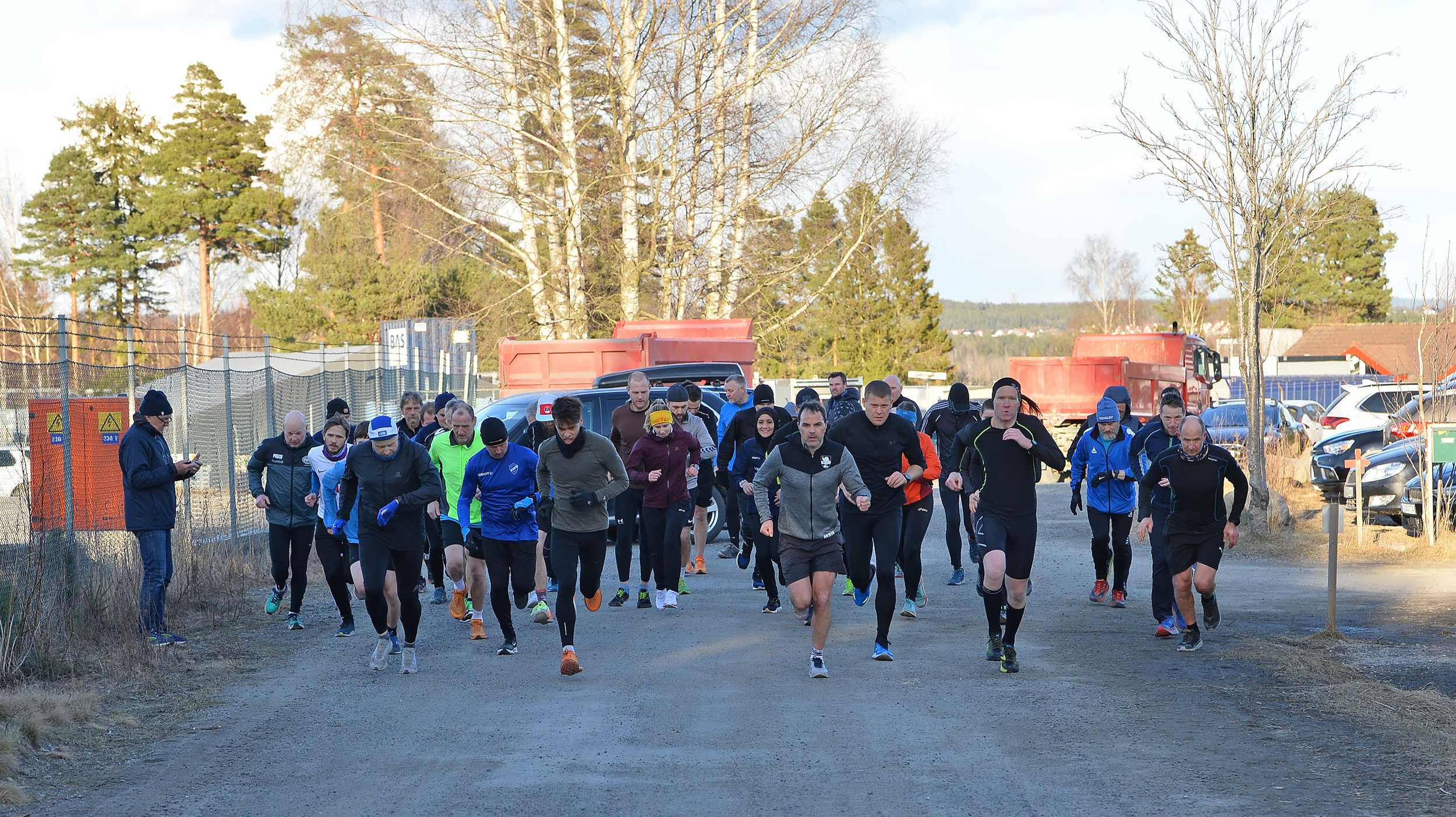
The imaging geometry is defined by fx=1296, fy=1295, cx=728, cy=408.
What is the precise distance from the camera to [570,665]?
8.46 m

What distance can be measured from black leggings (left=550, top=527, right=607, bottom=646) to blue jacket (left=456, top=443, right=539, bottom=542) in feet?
1.09

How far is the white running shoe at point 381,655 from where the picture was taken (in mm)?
8875

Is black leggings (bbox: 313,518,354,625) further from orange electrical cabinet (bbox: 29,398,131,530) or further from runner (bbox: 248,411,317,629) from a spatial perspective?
orange electrical cabinet (bbox: 29,398,131,530)

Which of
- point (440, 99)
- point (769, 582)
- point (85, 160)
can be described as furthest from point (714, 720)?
point (85, 160)

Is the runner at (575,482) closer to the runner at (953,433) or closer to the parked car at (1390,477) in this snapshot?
the runner at (953,433)

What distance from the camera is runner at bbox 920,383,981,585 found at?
1182 centimetres

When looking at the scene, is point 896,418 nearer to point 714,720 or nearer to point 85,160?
point 714,720

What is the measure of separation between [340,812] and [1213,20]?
15.4 metres

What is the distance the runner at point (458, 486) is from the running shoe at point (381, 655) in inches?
42.4

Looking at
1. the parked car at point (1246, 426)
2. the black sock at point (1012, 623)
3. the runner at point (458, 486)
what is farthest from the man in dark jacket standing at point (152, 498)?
the parked car at point (1246, 426)

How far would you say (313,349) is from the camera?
61.6ft

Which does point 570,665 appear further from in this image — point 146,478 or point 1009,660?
point 146,478

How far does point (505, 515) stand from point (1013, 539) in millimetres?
3585

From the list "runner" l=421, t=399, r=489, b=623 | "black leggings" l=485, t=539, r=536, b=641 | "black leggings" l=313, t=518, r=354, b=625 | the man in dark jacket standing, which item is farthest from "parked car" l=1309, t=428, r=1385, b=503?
the man in dark jacket standing
